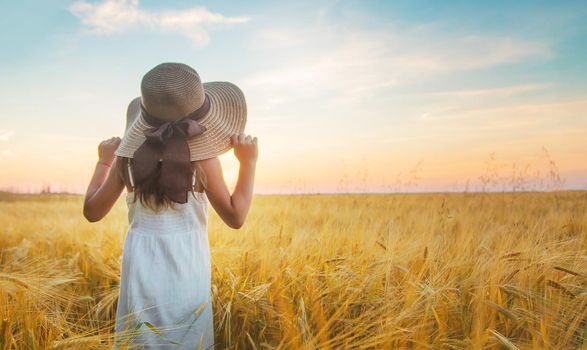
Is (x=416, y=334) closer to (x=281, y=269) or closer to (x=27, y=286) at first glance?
(x=281, y=269)

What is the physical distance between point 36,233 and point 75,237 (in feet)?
2.05

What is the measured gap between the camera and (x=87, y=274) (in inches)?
115

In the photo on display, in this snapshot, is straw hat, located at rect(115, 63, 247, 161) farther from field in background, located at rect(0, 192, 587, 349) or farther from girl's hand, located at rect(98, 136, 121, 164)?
field in background, located at rect(0, 192, 587, 349)

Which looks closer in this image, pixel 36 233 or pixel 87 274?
Result: pixel 87 274

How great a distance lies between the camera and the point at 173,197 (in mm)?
1505

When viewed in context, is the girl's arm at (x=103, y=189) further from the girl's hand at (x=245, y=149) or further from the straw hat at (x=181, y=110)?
the girl's hand at (x=245, y=149)

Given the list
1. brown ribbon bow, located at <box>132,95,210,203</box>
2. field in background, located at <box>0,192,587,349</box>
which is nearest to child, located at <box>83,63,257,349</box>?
brown ribbon bow, located at <box>132,95,210,203</box>

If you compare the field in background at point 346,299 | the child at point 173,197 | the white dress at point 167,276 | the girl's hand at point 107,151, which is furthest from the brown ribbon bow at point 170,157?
the field in background at point 346,299

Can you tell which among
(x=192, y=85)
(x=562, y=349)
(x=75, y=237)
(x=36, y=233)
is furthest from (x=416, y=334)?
(x=36, y=233)

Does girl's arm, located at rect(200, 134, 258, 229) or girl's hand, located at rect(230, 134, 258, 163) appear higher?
girl's hand, located at rect(230, 134, 258, 163)

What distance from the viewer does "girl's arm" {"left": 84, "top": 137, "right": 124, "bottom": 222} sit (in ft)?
5.53

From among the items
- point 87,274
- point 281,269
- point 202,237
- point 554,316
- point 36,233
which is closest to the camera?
point 554,316

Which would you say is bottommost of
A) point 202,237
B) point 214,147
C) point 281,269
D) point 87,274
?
point 87,274

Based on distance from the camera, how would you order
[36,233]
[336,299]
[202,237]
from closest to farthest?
1. [202,237]
2. [336,299]
3. [36,233]
